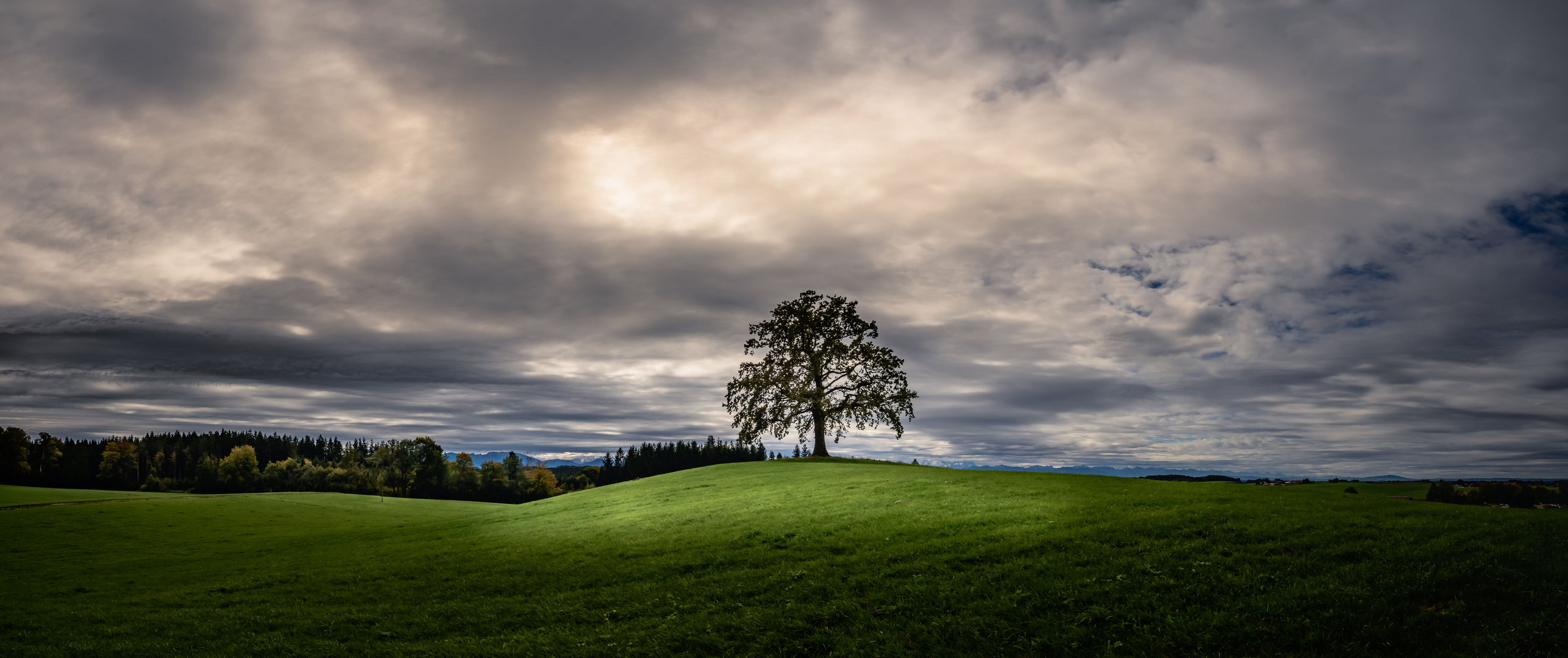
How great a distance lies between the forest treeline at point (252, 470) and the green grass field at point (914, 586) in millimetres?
98127

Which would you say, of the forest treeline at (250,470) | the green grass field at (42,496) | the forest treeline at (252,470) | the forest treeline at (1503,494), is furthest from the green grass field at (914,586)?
the forest treeline at (250,470)

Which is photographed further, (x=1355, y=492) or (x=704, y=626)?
(x=1355, y=492)

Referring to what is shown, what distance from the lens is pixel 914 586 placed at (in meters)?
15.4

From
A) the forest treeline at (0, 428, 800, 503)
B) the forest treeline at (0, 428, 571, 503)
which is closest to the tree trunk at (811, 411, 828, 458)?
the forest treeline at (0, 428, 800, 503)

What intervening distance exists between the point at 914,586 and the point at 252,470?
182733 mm

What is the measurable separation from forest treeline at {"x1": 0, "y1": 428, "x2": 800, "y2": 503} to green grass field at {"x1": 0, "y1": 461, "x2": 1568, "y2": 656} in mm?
98127

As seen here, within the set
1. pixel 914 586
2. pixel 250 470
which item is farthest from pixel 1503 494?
pixel 250 470

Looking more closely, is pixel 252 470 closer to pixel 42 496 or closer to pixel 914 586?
pixel 42 496

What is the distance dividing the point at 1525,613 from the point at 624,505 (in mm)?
36918

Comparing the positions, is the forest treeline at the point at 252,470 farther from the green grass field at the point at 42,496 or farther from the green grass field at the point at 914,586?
the green grass field at the point at 914,586

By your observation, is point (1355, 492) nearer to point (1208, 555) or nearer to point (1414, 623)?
point (1208, 555)

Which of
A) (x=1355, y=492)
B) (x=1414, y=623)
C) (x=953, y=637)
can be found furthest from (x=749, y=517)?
(x=1355, y=492)

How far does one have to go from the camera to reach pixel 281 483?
147 m

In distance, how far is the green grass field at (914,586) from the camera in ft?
39.4
